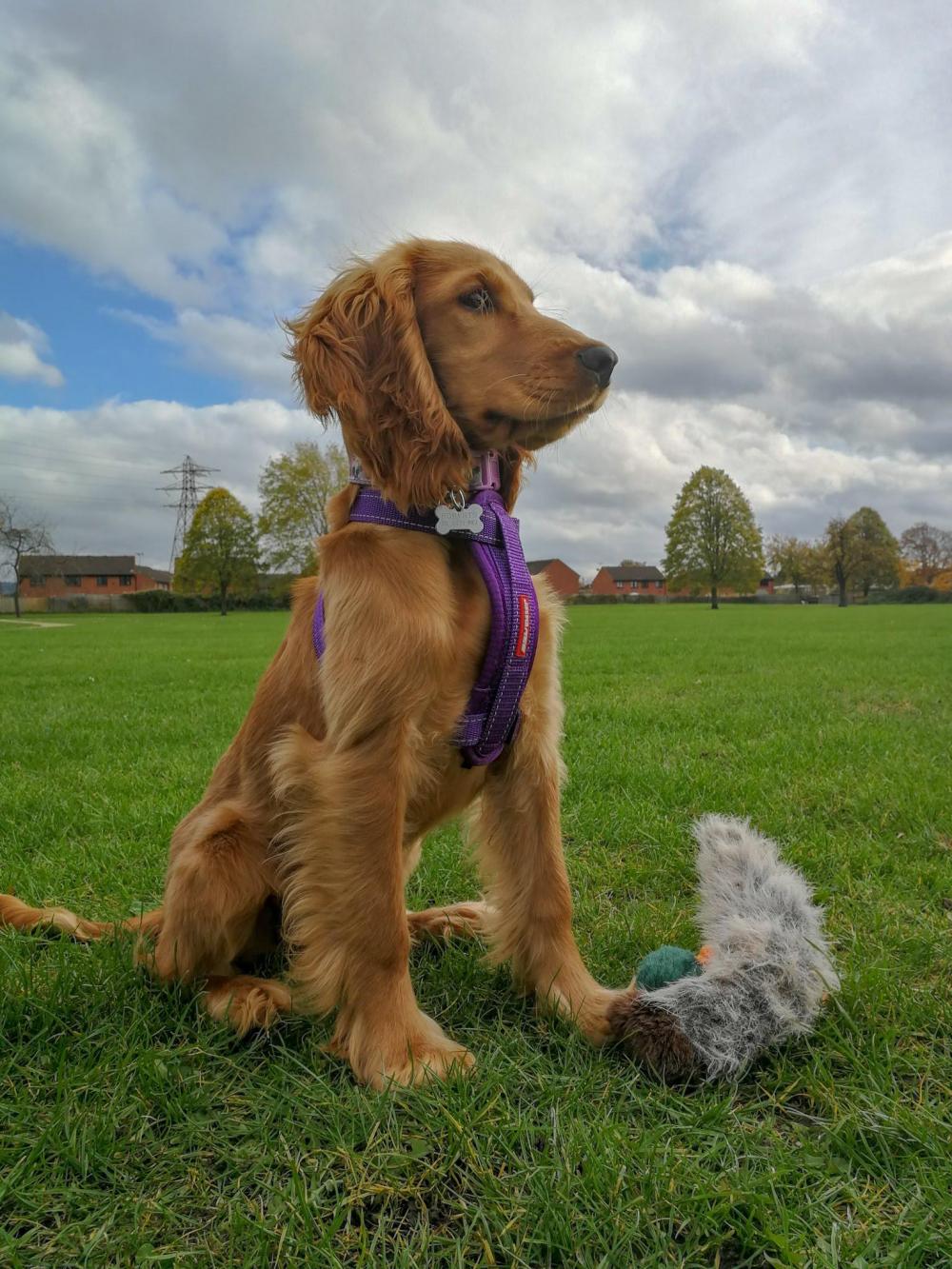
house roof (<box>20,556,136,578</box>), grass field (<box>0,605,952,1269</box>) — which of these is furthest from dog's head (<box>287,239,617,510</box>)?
house roof (<box>20,556,136,578</box>)

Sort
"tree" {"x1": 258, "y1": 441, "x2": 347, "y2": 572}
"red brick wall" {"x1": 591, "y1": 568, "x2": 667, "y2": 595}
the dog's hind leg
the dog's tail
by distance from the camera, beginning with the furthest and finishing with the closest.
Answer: "red brick wall" {"x1": 591, "y1": 568, "x2": 667, "y2": 595} < "tree" {"x1": 258, "y1": 441, "x2": 347, "y2": 572} < the dog's hind leg < the dog's tail

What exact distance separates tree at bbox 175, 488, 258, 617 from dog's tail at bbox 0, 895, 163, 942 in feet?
194

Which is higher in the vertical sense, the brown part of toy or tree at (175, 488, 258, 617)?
tree at (175, 488, 258, 617)

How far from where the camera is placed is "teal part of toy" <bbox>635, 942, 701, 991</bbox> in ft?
7.59

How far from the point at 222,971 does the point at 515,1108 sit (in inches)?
42.5

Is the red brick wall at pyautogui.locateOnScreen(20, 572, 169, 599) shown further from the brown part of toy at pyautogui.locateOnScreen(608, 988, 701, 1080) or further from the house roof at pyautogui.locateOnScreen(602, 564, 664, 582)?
the brown part of toy at pyautogui.locateOnScreen(608, 988, 701, 1080)

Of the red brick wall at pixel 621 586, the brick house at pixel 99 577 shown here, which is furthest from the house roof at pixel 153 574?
the red brick wall at pixel 621 586

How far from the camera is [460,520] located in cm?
229

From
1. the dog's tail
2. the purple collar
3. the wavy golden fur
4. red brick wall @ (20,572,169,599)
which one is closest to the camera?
the wavy golden fur

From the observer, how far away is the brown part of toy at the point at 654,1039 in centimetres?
197

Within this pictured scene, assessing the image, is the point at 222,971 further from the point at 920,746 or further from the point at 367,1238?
the point at 920,746

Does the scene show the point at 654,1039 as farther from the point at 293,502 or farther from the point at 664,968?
the point at 293,502

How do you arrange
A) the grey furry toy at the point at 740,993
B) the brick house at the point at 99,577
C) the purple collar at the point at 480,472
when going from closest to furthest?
the grey furry toy at the point at 740,993
the purple collar at the point at 480,472
the brick house at the point at 99,577

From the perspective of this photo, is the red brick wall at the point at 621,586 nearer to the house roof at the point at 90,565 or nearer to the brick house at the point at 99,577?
the brick house at the point at 99,577
